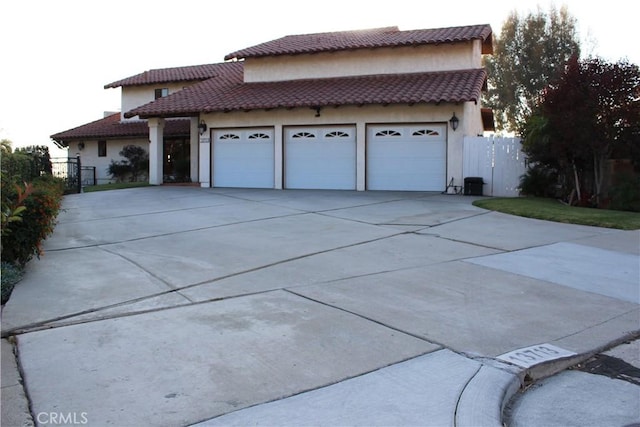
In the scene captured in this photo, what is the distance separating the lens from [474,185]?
60.2ft

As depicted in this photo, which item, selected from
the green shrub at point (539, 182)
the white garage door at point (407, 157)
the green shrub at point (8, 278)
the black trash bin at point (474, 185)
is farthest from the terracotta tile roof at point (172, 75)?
the green shrub at point (8, 278)

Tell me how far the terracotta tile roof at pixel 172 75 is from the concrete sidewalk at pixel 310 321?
22215 mm

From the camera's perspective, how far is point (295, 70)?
23312mm

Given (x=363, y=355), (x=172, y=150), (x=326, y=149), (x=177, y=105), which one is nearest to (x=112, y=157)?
(x=172, y=150)

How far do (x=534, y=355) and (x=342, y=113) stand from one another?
1620 centimetres

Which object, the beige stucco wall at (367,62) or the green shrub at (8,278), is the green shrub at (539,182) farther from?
the green shrub at (8,278)

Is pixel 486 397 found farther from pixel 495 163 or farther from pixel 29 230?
pixel 495 163

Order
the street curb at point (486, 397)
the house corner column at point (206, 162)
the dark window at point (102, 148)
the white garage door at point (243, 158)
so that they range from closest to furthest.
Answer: the street curb at point (486, 397)
the white garage door at point (243, 158)
the house corner column at point (206, 162)
the dark window at point (102, 148)

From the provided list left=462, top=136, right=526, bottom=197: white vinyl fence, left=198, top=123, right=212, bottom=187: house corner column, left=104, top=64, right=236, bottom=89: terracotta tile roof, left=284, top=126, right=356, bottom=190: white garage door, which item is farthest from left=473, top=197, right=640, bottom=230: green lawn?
left=104, top=64, right=236, bottom=89: terracotta tile roof

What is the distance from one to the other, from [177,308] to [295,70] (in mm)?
18809

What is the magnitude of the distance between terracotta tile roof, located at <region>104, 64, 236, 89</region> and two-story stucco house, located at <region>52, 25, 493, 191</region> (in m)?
7.29

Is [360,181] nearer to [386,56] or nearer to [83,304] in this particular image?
[386,56]

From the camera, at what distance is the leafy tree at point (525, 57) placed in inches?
1399

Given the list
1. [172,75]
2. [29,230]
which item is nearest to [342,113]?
[29,230]
